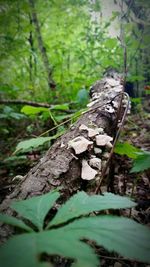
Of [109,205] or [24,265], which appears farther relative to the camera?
[109,205]

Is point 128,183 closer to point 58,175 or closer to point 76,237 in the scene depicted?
point 58,175

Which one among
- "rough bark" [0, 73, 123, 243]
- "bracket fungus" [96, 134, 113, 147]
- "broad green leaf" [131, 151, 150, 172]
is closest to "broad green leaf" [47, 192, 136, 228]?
"rough bark" [0, 73, 123, 243]

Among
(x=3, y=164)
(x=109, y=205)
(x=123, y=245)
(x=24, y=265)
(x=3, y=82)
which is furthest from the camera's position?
(x=3, y=82)

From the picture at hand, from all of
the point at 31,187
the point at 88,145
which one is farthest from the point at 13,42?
the point at 31,187

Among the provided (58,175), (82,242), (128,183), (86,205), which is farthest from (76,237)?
(128,183)

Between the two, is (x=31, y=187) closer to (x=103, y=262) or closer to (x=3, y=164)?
(x=103, y=262)

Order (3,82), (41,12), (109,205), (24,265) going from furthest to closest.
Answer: (41,12) → (3,82) → (109,205) → (24,265)

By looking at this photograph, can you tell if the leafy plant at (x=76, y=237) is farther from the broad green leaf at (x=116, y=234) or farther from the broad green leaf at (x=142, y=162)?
the broad green leaf at (x=142, y=162)
